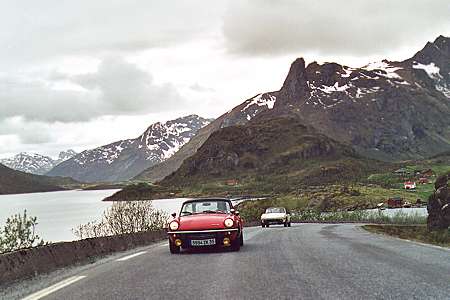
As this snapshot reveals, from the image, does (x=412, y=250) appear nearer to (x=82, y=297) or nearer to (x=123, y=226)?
(x=82, y=297)

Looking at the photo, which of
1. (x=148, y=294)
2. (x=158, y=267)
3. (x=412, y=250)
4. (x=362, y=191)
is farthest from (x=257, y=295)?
(x=362, y=191)

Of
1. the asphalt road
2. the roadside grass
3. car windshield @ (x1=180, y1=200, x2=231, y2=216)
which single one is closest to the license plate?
the asphalt road

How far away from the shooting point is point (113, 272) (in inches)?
521

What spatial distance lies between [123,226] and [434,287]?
157 ft

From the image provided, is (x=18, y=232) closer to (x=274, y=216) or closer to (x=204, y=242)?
(x=204, y=242)

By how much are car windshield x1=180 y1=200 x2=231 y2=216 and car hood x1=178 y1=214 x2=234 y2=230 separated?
0.72 metres

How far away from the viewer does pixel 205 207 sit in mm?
18625

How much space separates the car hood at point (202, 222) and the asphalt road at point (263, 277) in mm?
1053

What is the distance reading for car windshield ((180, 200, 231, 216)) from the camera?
1845cm

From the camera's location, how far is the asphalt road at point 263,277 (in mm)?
9238

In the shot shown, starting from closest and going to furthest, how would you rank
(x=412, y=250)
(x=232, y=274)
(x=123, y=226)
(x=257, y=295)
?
1. (x=257, y=295)
2. (x=232, y=274)
3. (x=412, y=250)
4. (x=123, y=226)

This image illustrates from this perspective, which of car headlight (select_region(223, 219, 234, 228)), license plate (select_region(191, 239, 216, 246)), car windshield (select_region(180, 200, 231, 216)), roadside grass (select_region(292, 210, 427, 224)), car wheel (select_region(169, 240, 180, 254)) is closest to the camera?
license plate (select_region(191, 239, 216, 246))

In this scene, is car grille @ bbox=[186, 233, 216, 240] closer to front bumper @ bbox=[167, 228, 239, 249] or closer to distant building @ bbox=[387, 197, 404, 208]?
front bumper @ bbox=[167, 228, 239, 249]

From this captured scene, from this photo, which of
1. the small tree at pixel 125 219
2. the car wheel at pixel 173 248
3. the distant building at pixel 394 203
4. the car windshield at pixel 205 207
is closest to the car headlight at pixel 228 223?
the car windshield at pixel 205 207
